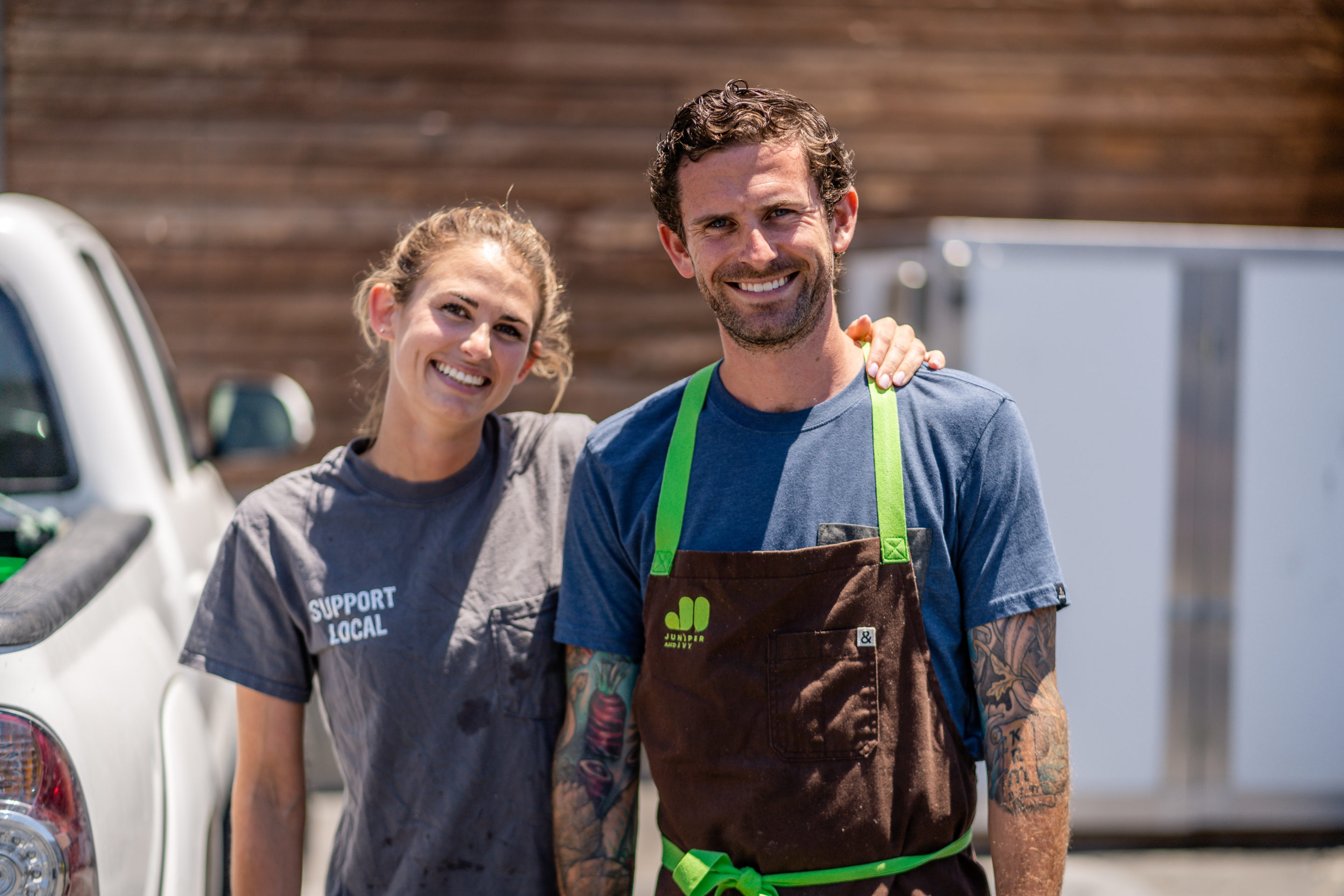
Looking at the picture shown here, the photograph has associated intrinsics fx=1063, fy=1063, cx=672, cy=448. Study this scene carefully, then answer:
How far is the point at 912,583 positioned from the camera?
5.26 feet

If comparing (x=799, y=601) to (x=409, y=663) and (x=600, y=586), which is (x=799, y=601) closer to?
(x=600, y=586)

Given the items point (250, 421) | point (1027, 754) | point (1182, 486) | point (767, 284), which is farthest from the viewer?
point (1182, 486)

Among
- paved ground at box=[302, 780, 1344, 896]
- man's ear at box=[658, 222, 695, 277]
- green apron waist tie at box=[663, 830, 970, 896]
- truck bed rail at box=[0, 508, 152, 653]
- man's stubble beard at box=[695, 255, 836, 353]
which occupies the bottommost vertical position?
paved ground at box=[302, 780, 1344, 896]

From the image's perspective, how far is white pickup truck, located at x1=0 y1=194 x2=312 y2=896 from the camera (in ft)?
4.37

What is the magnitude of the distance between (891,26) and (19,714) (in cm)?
554

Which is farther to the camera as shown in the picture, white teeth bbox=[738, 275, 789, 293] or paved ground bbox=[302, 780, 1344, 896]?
paved ground bbox=[302, 780, 1344, 896]

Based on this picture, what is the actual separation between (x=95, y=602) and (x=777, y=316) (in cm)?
117

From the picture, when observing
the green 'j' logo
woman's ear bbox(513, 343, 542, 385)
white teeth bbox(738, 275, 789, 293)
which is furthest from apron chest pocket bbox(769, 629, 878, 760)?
woman's ear bbox(513, 343, 542, 385)

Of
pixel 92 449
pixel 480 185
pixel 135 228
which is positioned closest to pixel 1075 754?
pixel 92 449

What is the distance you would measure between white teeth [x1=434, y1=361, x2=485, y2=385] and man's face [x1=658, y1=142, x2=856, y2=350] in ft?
1.48

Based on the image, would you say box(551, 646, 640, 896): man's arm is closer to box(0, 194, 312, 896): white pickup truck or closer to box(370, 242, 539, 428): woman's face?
box(370, 242, 539, 428): woman's face

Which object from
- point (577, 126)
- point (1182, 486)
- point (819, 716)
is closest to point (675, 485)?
point (819, 716)

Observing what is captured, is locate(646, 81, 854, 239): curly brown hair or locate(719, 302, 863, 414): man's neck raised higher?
locate(646, 81, 854, 239): curly brown hair

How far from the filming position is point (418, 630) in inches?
69.8
